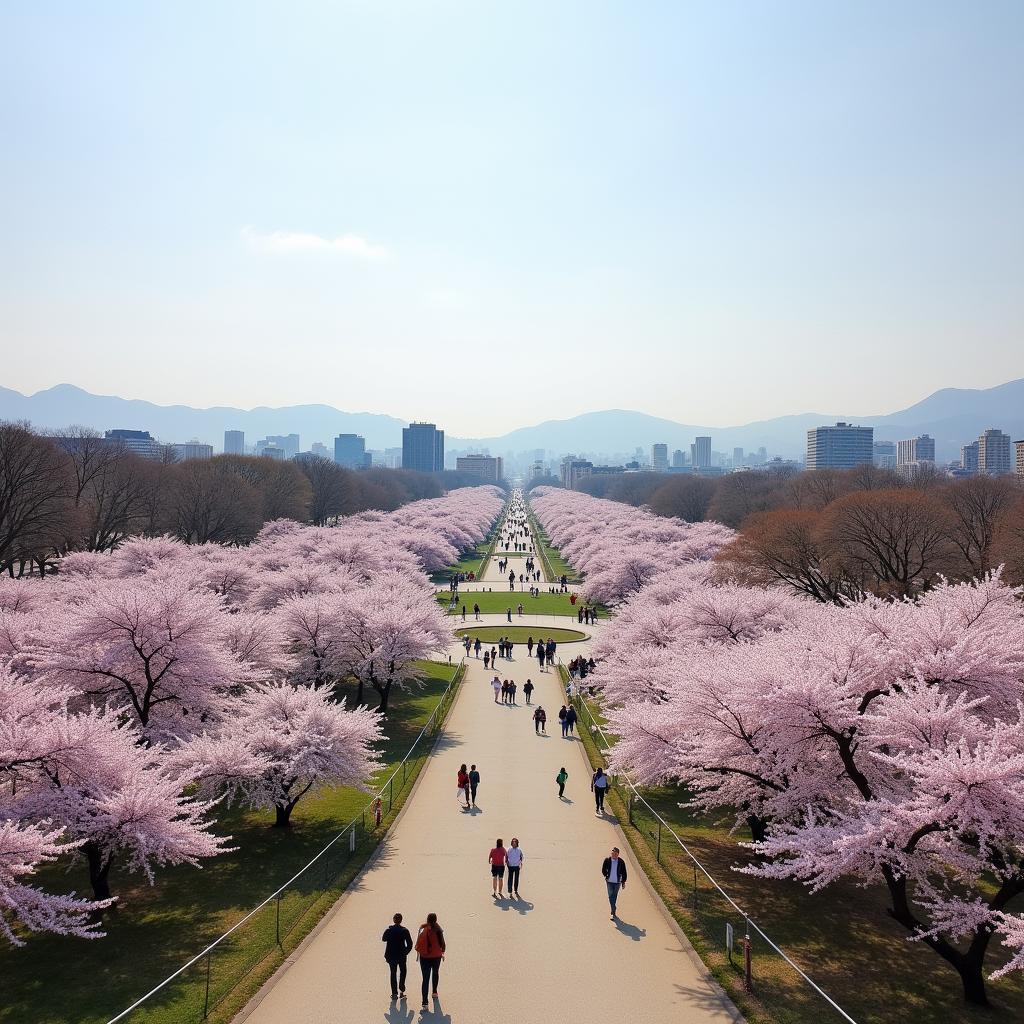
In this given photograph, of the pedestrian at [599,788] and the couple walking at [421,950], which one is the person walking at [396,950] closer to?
the couple walking at [421,950]

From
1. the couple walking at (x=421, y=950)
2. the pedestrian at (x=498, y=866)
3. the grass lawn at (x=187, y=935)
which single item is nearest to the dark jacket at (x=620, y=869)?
the pedestrian at (x=498, y=866)

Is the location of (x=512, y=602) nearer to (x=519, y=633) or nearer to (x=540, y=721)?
(x=519, y=633)

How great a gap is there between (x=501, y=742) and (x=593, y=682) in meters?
4.62

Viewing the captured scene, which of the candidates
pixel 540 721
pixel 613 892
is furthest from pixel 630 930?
pixel 540 721

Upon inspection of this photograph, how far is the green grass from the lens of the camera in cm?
6527

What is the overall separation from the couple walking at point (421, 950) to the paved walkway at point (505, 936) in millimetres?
342

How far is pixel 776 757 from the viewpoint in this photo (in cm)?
1612

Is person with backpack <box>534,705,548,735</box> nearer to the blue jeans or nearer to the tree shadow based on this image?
the blue jeans

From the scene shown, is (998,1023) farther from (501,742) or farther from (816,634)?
(501,742)

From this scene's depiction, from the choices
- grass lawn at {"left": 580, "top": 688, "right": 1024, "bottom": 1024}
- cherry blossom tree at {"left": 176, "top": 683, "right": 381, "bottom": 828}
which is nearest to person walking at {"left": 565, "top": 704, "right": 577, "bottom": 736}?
grass lawn at {"left": 580, "top": 688, "right": 1024, "bottom": 1024}

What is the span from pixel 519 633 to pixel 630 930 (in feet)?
132

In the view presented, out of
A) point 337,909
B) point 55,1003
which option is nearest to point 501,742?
point 337,909

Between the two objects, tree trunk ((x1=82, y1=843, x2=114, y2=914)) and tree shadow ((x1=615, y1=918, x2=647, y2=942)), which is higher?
tree trunk ((x1=82, y1=843, x2=114, y2=914))

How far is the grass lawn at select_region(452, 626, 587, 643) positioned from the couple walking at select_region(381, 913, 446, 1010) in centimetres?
3974
